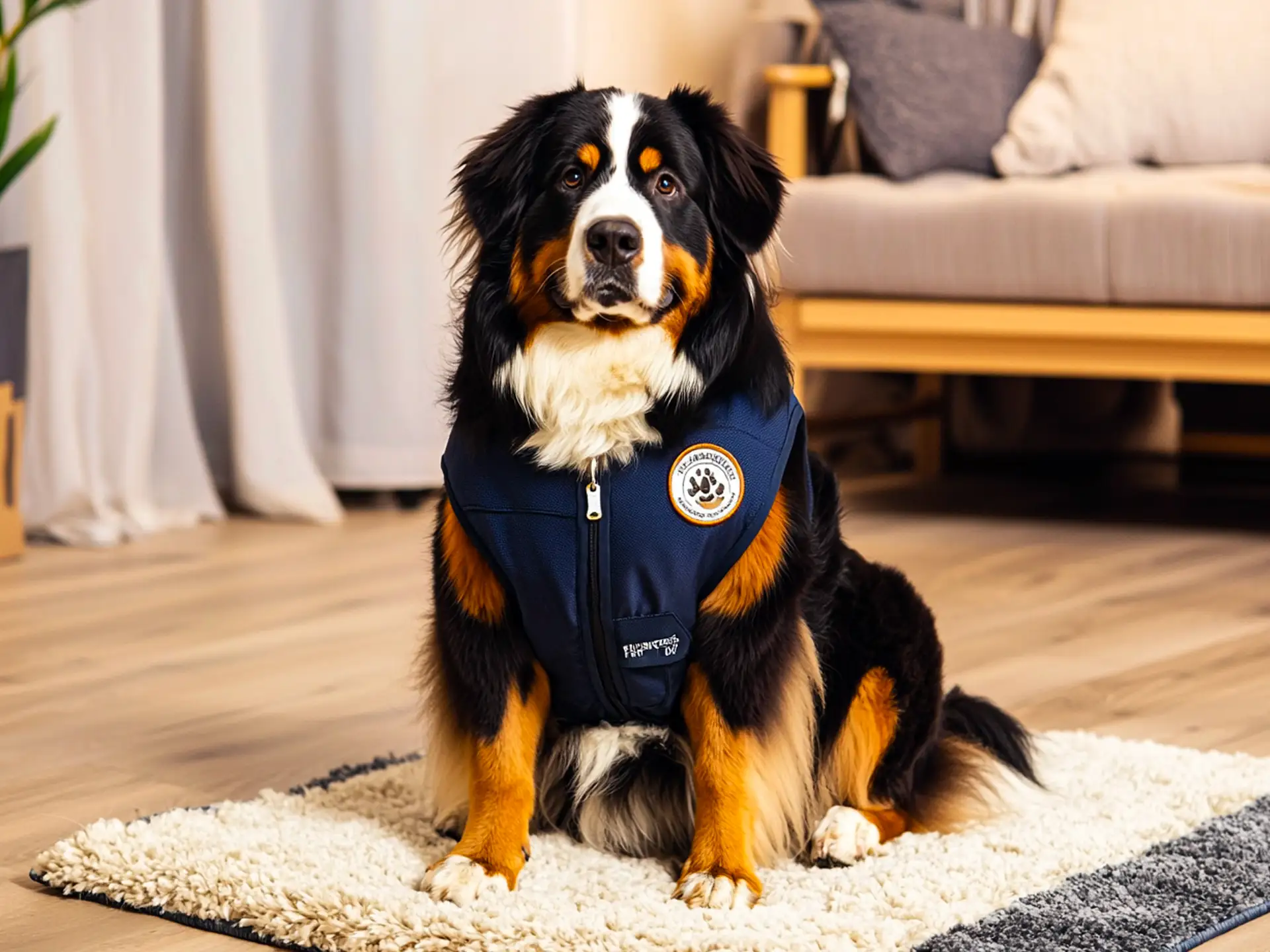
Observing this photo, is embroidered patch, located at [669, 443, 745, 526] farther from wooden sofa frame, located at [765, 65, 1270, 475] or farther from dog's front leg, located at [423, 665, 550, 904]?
wooden sofa frame, located at [765, 65, 1270, 475]

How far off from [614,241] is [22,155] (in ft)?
6.54

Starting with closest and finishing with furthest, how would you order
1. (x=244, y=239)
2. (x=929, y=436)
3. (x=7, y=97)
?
(x=7, y=97), (x=244, y=239), (x=929, y=436)

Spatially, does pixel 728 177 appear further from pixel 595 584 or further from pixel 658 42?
pixel 658 42

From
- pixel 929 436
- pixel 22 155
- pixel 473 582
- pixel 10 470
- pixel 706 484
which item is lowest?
pixel 929 436

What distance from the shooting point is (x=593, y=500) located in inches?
62.2

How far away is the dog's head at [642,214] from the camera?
159cm

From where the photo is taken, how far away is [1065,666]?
2.50 meters

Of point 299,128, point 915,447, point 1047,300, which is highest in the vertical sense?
point 299,128

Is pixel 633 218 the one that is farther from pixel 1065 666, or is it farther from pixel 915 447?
pixel 915 447

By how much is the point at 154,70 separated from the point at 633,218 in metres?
2.28

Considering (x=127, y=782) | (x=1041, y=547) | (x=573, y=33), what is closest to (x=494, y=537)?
(x=127, y=782)

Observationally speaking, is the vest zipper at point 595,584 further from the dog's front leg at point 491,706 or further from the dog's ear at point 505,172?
the dog's ear at point 505,172

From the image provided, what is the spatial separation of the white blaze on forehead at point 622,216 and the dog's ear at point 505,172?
74mm

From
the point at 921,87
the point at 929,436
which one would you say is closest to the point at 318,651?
the point at 921,87
